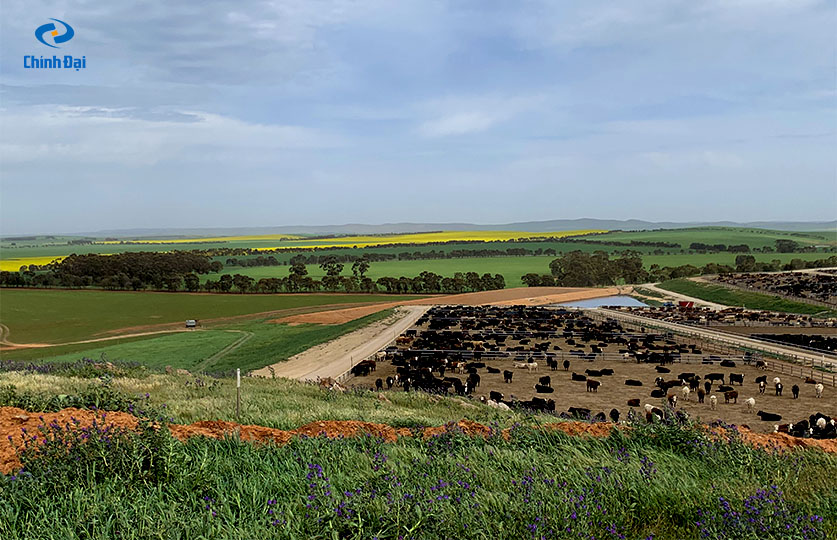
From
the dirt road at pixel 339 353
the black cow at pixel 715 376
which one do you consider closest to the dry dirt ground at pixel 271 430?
the dirt road at pixel 339 353

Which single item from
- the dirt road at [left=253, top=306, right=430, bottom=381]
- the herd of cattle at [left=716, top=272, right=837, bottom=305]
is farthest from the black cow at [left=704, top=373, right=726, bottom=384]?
the herd of cattle at [left=716, top=272, right=837, bottom=305]

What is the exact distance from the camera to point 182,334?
6331cm

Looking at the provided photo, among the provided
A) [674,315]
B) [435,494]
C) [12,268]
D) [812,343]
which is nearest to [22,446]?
[435,494]

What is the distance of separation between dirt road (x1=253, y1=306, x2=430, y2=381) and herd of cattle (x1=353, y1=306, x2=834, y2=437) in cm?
202

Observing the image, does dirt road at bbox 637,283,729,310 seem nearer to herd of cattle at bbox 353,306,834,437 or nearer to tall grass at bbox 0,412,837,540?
herd of cattle at bbox 353,306,834,437

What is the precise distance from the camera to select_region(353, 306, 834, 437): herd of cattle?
29203 millimetres

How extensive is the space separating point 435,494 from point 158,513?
9.94 ft

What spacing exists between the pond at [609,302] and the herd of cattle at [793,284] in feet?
52.5

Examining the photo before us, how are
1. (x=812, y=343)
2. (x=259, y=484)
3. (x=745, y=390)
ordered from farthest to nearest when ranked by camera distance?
(x=812, y=343) < (x=745, y=390) < (x=259, y=484)

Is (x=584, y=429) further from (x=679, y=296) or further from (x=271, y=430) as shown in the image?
(x=679, y=296)

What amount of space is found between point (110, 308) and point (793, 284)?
350 feet

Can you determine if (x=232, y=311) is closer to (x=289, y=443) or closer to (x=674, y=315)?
(x=674, y=315)

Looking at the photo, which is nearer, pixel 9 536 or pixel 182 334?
pixel 9 536

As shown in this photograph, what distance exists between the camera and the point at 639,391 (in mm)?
32094
